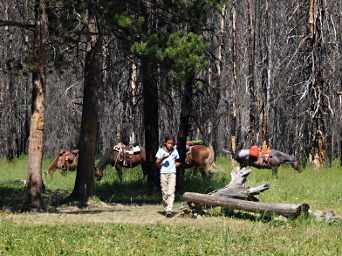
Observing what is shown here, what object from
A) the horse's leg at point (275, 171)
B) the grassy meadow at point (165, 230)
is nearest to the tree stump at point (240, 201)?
the grassy meadow at point (165, 230)

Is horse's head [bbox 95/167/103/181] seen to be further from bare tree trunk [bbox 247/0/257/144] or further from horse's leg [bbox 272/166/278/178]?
bare tree trunk [bbox 247/0/257/144]

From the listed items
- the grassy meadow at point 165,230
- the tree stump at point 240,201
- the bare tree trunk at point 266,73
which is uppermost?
the bare tree trunk at point 266,73

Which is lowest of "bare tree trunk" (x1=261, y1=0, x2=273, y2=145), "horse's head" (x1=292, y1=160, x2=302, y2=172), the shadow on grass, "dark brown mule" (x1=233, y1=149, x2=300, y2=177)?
the shadow on grass

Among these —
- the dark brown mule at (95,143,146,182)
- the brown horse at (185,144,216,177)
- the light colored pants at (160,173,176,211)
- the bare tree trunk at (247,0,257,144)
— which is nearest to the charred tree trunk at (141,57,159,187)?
the dark brown mule at (95,143,146,182)

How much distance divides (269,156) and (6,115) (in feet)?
53.4

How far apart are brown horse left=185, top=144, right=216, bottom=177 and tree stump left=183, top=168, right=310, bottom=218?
8.11 m

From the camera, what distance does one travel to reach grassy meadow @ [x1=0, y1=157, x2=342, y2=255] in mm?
11180

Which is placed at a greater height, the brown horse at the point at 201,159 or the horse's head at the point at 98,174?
the brown horse at the point at 201,159

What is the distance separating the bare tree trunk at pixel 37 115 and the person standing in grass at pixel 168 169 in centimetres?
283

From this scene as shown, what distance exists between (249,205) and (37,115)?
5310 millimetres

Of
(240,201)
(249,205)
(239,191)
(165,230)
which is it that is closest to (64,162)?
(239,191)

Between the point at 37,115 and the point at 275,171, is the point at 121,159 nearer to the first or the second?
the point at 275,171

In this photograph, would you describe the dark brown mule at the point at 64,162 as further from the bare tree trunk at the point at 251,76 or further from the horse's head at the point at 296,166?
the bare tree trunk at the point at 251,76

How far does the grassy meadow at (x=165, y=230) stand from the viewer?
1118 cm
